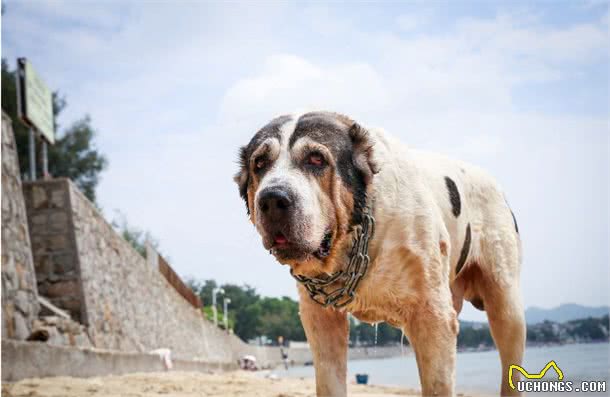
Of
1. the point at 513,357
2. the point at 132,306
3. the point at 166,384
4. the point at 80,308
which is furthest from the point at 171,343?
the point at 513,357

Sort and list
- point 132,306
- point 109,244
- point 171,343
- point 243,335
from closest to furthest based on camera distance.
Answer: point 109,244 → point 132,306 → point 171,343 → point 243,335

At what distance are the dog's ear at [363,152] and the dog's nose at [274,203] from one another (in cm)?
41

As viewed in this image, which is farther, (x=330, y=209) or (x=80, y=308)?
(x=80, y=308)

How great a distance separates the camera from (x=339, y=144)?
97.9 inches

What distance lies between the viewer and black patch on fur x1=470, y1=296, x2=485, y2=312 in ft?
12.5

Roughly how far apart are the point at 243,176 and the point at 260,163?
0.20 metres

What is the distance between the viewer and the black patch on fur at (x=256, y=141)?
8.16 ft

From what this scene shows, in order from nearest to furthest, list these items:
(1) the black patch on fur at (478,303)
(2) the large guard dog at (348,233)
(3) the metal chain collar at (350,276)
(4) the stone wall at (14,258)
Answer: (2) the large guard dog at (348,233), (3) the metal chain collar at (350,276), (1) the black patch on fur at (478,303), (4) the stone wall at (14,258)

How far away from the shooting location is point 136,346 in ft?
39.5

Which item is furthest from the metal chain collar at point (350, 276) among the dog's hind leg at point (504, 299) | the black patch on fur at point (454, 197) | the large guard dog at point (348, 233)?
the dog's hind leg at point (504, 299)

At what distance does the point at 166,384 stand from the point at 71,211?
3.29 m

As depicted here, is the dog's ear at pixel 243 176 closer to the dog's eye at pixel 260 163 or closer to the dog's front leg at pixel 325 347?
the dog's eye at pixel 260 163

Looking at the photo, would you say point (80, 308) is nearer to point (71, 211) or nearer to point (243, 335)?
point (71, 211)

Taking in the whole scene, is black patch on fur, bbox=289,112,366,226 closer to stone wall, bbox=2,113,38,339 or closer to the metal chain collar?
the metal chain collar
